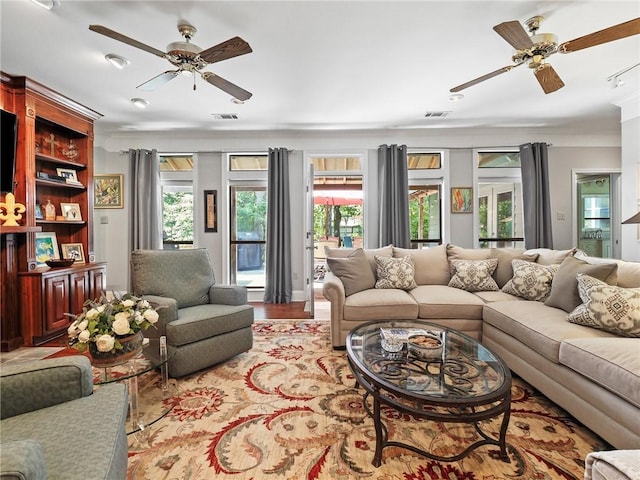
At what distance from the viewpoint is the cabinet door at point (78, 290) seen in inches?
133

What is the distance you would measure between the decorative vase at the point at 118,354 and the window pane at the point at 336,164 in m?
3.94

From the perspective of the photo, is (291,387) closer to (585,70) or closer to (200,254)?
(200,254)

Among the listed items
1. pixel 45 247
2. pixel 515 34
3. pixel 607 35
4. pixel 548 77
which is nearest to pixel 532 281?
pixel 548 77

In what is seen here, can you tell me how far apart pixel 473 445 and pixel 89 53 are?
4044mm

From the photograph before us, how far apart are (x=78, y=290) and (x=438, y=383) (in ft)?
12.8

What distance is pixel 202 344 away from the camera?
→ 7.63 feet

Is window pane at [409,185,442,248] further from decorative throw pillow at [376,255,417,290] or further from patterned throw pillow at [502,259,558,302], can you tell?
patterned throw pillow at [502,259,558,302]

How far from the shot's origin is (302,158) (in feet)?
16.1

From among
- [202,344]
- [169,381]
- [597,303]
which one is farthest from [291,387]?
[597,303]

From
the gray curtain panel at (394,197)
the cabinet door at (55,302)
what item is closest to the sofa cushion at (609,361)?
the gray curtain panel at (394,197)

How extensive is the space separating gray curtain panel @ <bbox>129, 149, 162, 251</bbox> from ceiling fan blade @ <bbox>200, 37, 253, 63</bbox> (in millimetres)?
3084

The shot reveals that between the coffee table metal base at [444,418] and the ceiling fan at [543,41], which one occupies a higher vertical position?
the ceiling fan at [543,41]

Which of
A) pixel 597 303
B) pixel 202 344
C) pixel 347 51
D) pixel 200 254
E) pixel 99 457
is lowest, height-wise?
pixel 202 344

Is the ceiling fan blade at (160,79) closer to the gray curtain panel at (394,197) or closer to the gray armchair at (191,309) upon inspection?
the gray armchair at (191,309)
